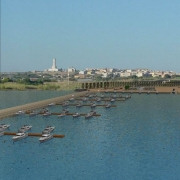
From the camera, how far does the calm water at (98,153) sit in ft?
112

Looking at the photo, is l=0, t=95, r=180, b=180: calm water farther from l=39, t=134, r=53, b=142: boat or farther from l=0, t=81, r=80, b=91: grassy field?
l=0, t=81, r=80, b=91: grassy field

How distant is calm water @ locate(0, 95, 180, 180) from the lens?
34.0m

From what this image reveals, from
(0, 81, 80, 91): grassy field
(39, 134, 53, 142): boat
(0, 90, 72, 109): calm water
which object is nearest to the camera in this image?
(39, 134, 53, 142): boat

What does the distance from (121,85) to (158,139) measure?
125 metres

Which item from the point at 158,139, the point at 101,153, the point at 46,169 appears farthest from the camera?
the point at 158,139

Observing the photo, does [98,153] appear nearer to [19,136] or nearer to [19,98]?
[19,136]

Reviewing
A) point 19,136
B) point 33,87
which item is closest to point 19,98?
point 33,87

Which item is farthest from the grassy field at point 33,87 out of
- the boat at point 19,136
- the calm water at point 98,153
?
the boat at point 19,136

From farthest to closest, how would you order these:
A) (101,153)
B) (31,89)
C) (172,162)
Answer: (31,89)
(101,153)
(172,162)

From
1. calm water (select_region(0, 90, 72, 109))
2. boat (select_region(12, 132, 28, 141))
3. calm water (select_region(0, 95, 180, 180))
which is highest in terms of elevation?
boat (select_region(12, 132, 28, 141))

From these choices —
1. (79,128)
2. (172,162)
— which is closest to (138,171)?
(172,162)

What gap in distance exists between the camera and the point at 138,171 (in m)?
34.5

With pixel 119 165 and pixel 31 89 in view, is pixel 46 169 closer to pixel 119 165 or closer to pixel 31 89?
pixel 119 165

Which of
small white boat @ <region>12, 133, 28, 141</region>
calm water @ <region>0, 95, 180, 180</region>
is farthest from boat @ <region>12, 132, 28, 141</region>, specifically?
calm water @ <region>0, 95, 180, 180</region>
